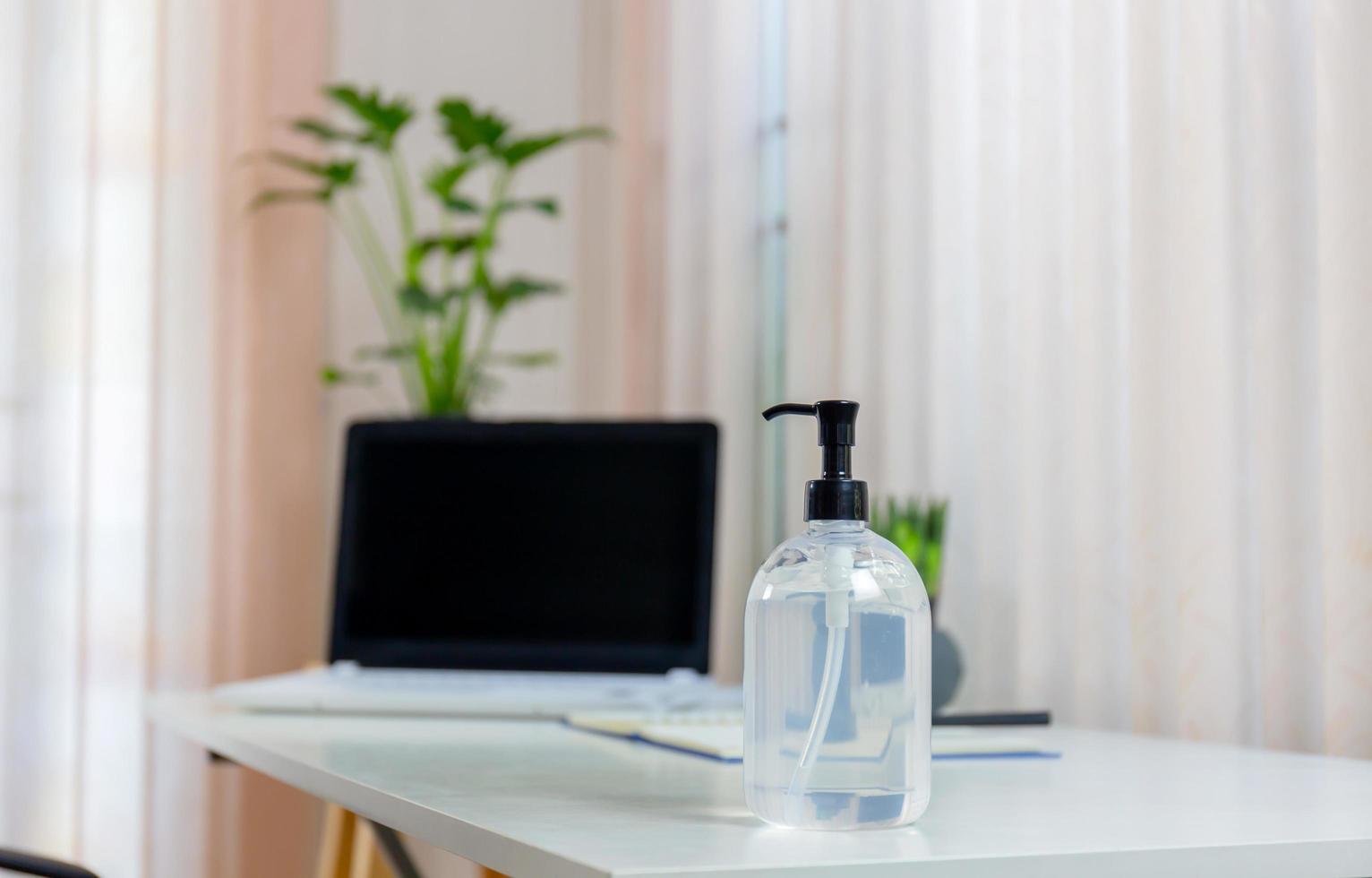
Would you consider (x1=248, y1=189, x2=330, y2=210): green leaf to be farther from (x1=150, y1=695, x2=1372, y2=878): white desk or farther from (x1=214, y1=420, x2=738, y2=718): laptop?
(x1=150, y1=695, x2=1372, y2=878): white desk

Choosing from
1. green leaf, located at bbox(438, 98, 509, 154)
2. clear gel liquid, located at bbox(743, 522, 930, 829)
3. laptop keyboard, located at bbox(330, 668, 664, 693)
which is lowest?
laptop keyboard, located at bbox(330, 668, 664, 693)

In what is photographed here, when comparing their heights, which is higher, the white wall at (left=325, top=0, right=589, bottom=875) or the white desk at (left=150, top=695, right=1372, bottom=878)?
the white wall at (left=325, top=0, right=589, bottom=875)

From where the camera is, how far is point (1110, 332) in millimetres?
1276

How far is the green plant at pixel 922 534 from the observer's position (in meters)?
1.33

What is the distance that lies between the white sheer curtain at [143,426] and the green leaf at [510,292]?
34 cm

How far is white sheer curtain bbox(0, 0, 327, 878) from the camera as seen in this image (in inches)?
78.0

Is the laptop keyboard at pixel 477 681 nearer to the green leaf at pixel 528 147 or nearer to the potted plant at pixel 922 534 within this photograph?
the potted plant at pixel 922 534

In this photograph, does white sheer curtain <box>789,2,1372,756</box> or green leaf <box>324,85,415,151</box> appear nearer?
white sheer curtain <box>789,2,1372,756</box>

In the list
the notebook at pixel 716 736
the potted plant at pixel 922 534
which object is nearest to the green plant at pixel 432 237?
the potted plant at pixel 922 534

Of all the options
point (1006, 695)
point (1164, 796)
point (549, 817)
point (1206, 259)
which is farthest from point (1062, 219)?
point (549, 817)

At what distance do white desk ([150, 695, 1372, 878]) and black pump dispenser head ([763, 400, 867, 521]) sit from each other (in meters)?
0.14

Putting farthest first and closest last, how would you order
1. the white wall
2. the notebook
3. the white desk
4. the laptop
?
the white wall, the laptop, the notebook, the white desk

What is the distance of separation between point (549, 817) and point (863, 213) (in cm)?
117

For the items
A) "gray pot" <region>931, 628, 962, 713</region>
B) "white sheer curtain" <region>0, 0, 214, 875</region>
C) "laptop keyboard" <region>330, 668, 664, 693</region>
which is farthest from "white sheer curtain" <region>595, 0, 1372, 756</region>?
"white sheer curtain" <region>0, 0, 214, 875</region>
